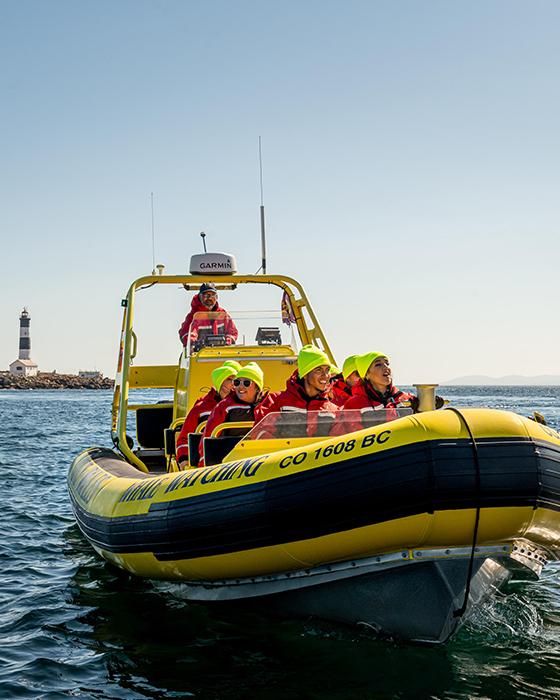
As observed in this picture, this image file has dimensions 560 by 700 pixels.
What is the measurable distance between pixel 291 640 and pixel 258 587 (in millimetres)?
363

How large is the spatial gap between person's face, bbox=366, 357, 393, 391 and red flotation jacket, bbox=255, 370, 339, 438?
352mm

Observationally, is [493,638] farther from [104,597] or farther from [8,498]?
[8,498]

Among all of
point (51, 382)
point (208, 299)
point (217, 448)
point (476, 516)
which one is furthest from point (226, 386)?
point (51, 382)

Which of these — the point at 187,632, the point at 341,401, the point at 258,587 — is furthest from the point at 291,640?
the point at 341,401

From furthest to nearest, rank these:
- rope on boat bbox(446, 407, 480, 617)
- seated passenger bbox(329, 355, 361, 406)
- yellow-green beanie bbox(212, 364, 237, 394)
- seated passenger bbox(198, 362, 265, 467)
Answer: yellow-green beanie bbox(212, 364, 237, 394) < seated passenger bbox(329, 355, 361, 406) < seated passenger bbox(198, 362, 265, 467) < rope on boat bbox(446, 407, 480, 617)

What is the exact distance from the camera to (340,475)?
4.59 metres

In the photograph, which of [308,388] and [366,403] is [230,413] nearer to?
[308,388]

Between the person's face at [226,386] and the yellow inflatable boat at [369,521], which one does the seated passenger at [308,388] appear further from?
the person's face at [226,386]

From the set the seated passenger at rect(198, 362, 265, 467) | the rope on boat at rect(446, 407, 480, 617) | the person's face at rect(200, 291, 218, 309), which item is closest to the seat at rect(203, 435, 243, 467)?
the seated passenger at rect(198, 362, 265, 467)

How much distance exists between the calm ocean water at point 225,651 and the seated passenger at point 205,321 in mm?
3263

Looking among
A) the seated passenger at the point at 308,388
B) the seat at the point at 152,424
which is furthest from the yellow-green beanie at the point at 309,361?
the seat at the point at 152,424

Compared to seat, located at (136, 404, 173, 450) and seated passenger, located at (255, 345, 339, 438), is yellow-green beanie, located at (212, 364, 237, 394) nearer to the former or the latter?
seated passenger, located at (255, 345, 339, 438)

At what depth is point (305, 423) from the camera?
5.56m

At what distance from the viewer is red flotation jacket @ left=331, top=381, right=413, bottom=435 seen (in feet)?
17.9
